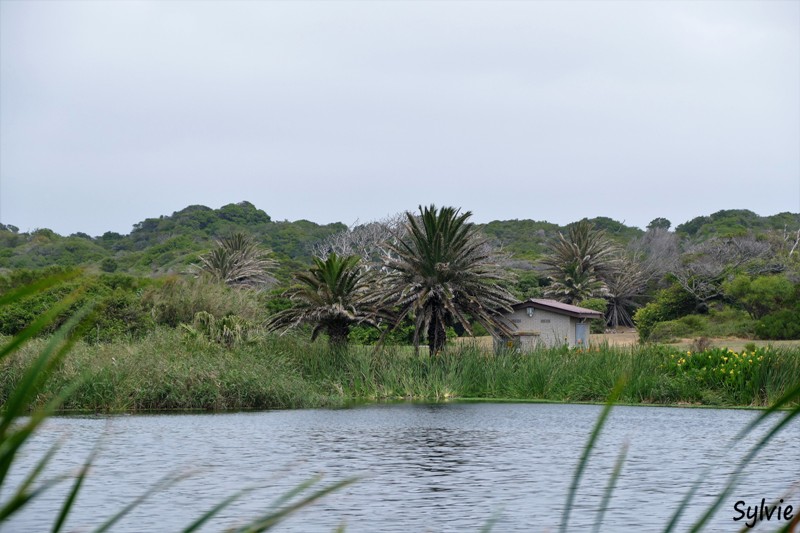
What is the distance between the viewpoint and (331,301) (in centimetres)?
3150

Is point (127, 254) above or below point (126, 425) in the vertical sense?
above

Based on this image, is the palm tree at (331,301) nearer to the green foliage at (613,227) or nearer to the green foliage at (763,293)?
the green foliage at (763,293)

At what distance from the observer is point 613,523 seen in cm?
1136

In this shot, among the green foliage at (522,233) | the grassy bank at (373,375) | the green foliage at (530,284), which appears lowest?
the grassy bank at (373,375)

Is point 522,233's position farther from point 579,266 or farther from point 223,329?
point 223,329

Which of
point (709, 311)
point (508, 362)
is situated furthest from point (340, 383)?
point (709, 311)

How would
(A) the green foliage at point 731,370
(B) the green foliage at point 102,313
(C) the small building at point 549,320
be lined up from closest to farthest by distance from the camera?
(A) the green foliage at point 731,370 < (B) the green foliage at point 102,313 < (C) the small building at point 549,320

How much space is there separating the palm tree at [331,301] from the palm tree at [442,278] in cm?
80

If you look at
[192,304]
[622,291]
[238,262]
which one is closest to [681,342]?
[622,291]

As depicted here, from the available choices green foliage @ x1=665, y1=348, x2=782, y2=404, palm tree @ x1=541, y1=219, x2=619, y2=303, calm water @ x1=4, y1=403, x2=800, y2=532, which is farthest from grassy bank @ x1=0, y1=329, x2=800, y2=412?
palm tree @ x1=541, y1=219, x2=619, y2=303

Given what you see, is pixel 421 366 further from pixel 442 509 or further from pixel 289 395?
pixel 442 509

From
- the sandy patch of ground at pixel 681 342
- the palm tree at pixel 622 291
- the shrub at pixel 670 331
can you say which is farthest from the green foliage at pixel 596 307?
the shrub at pixel 670 331

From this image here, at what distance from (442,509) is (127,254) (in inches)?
3166

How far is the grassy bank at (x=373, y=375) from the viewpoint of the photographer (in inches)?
1002
